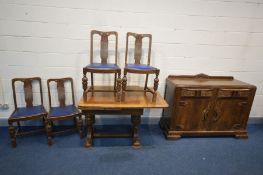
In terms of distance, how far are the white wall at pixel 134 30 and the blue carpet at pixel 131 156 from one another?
2.38 feet

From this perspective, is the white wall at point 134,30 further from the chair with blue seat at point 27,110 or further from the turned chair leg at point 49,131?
the turned chair leg at point 49,131

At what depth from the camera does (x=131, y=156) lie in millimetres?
2273

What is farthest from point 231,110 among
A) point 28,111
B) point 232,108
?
point 28,111

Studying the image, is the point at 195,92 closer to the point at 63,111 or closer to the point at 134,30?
the point at 134,30

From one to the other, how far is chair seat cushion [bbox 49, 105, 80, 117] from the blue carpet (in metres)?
0.38

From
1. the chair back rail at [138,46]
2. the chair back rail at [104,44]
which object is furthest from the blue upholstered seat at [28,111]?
the chair back rail at [138,46]

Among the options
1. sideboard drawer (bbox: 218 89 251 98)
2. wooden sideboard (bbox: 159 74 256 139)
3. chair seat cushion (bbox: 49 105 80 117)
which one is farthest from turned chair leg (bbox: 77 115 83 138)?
sideboard drawer (bbox: 218 89 251 98)

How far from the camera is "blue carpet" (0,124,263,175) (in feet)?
6.71

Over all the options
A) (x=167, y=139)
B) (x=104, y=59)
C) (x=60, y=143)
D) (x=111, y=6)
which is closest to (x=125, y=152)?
(x=167, y=139)

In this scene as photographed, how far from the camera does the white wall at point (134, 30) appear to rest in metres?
2.40

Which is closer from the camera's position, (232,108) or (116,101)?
(116,101)

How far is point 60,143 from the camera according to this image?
96.5 inches

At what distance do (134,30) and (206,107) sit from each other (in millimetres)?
1399

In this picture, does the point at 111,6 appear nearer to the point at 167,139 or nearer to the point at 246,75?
the point at 167,139
